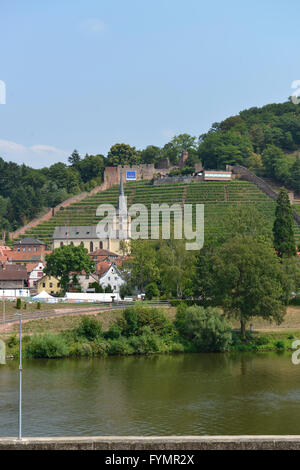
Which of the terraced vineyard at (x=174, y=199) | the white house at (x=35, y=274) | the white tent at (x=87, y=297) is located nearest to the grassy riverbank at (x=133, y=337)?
the white tent at (x=87, y=297)

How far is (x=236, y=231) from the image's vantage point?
72.1 metres

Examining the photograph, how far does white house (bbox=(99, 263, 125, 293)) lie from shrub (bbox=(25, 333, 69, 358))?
25612 mm

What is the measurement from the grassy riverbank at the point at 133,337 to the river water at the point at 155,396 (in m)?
1.75

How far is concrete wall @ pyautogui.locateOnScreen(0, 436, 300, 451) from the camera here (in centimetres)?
2205

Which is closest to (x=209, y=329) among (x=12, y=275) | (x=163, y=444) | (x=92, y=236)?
(x=12, y=275)

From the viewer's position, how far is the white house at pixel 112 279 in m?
76.9

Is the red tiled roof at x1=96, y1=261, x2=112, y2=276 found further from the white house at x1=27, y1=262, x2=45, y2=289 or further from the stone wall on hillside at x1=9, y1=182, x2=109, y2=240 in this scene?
the stone wall on hillside at x1=9, y1=182, x2=109, y2=240

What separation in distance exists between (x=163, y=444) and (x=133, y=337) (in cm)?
3209

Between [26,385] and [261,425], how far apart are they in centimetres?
1476

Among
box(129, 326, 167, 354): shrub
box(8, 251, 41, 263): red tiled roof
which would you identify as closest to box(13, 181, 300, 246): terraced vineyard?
box(8, 251, 41, 263): red tiled roof

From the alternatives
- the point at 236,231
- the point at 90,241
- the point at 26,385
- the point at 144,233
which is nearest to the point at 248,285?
the point at 236,231

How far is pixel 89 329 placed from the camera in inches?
2116

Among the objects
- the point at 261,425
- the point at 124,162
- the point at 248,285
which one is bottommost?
the point at 261,425
